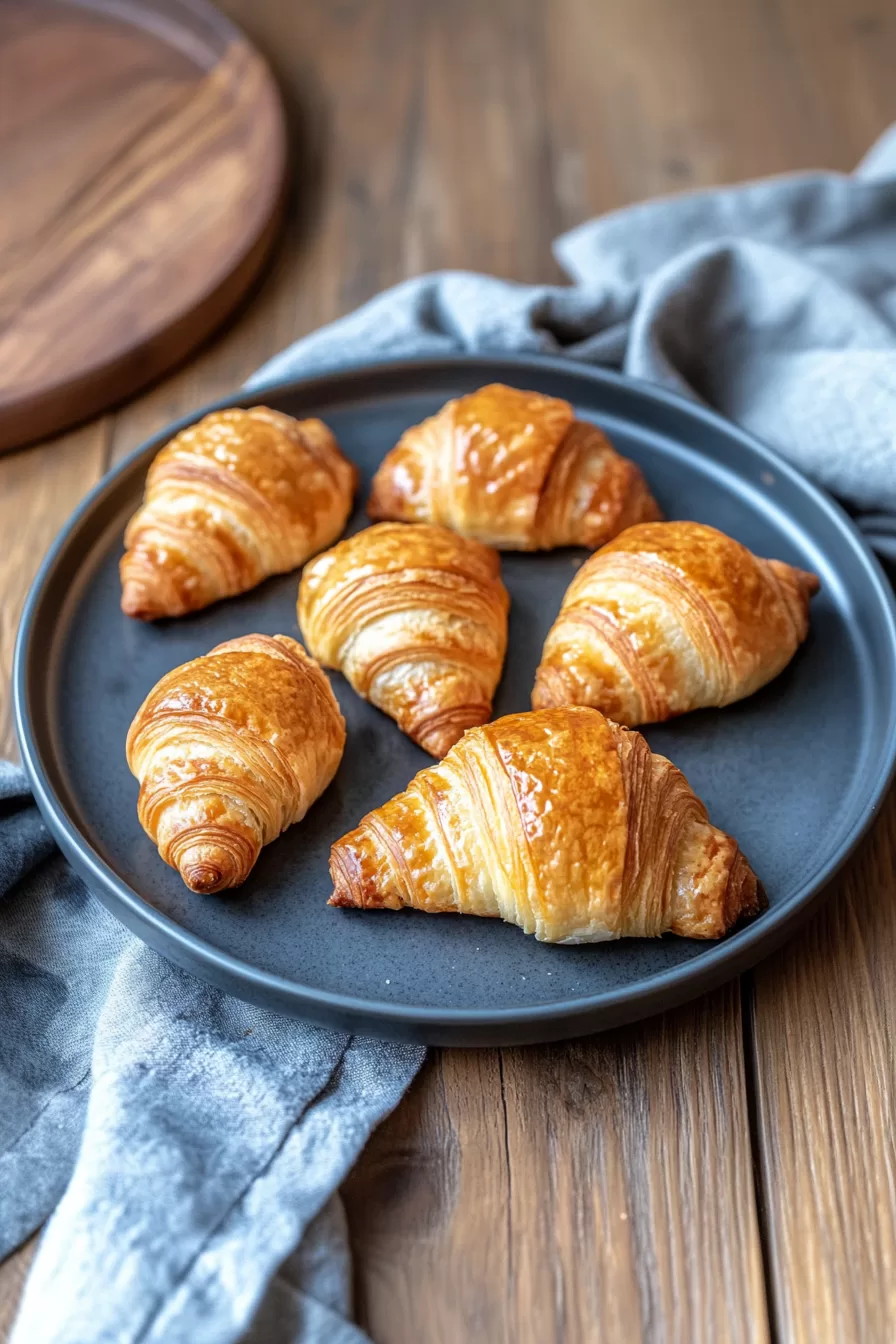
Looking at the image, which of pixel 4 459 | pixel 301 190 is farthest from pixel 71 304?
pixel 301 190

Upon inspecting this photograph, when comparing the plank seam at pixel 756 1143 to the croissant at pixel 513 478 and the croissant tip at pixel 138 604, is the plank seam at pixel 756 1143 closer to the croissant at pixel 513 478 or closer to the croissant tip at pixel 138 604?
the croissant at pixel 513 478

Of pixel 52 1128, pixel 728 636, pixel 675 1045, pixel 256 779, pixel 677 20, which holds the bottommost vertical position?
pixel 52 1128

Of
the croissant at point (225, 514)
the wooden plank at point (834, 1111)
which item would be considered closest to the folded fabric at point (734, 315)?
the croissant at point (225, 514)

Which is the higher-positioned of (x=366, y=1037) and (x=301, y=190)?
(x=301, y=190)

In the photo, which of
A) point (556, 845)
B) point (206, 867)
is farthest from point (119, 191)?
point (556, 845)

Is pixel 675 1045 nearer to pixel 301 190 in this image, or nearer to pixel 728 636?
pixel 728 636

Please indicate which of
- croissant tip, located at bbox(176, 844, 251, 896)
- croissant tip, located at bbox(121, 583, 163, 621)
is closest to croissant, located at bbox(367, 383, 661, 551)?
croissant tip, located at bbox(121, 583, 163, 621)

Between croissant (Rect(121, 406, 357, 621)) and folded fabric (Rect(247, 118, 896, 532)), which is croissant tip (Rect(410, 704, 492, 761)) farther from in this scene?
folded fabric (Rect(247, 118, 896, 532))
